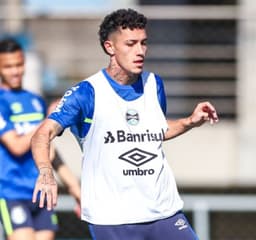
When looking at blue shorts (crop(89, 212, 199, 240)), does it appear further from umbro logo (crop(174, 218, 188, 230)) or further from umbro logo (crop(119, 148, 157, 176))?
umbro logo (crop(119, 148, 157, 176))

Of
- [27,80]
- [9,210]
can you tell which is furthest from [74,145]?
[9,210]

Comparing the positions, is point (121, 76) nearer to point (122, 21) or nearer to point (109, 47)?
point (109, 47)

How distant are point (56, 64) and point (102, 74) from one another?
6.66 m

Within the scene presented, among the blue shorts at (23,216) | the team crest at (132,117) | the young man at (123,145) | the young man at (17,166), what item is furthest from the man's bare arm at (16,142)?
the team crest at (132,117)

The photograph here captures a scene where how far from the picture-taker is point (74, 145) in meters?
12.4

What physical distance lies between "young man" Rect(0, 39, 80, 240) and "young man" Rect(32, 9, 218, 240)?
4.52 ft

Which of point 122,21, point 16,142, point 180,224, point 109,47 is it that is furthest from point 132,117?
point 16,142

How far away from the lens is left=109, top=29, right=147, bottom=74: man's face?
263 inches

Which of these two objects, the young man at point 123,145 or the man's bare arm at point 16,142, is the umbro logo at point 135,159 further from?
the man's bare arm at point 16,142

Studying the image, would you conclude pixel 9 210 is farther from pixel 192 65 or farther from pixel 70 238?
pixel 192 65

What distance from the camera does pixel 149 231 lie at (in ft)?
21.9

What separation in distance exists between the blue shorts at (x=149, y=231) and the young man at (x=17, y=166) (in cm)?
143

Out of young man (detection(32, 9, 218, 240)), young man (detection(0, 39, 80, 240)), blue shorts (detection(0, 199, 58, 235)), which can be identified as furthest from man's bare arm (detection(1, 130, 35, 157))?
young man (detection(32, 9, 218, 240))

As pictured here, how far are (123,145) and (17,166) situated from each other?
1.62m
